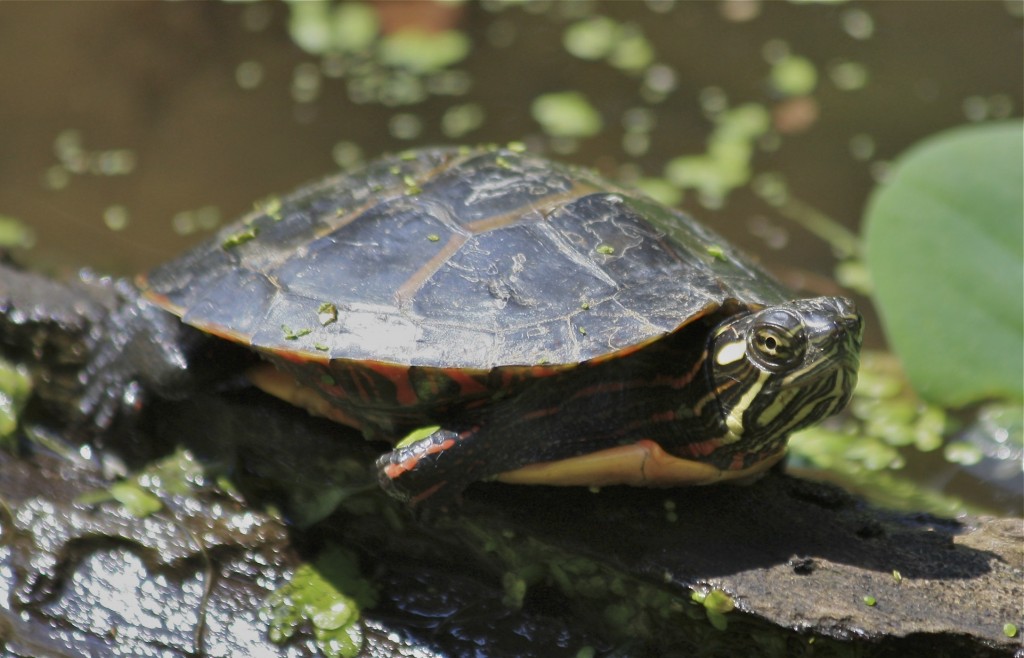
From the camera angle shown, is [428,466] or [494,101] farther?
[494,101]

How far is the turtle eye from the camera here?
2336 millimetres

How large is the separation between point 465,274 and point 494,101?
3364 mm

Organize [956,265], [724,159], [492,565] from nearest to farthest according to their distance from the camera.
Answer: [492,565], [956,265], [724,159]

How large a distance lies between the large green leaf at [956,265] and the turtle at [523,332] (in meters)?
1.11

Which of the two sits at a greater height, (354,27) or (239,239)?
(354,27)

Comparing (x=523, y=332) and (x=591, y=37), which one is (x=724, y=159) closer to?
(x=591, y=37)

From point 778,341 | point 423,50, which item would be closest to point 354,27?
point 423,50

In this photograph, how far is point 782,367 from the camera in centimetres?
238

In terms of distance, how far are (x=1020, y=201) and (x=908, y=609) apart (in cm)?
199

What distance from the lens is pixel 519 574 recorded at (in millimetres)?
2658

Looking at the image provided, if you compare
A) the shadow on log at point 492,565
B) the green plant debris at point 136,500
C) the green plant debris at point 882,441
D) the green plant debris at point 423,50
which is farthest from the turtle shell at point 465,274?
the green plant debris at point 423,50

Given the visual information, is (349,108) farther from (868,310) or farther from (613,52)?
(868,310)

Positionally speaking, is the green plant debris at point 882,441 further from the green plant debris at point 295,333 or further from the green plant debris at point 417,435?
the green plant debris at point 295,333

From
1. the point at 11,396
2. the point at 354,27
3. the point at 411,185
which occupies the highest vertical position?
the point at 354,27
